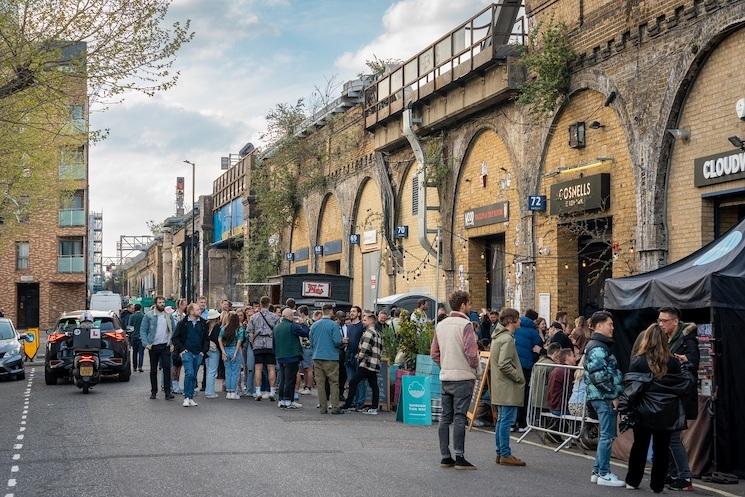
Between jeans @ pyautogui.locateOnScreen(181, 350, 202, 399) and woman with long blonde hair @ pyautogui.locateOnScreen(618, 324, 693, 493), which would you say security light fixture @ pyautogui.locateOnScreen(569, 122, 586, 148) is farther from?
woman with long blonde hair @ pyautogui.locateOnScreen(618, 324, 693, 493)

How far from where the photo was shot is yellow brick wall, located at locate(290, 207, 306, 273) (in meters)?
49.0

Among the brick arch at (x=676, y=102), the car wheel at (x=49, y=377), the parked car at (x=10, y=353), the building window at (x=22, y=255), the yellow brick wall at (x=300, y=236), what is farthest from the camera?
the building window at (x=22, y=255)

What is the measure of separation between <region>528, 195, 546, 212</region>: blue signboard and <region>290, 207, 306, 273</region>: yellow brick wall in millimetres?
23259

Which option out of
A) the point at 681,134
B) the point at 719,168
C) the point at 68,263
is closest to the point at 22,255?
the point at 68,263

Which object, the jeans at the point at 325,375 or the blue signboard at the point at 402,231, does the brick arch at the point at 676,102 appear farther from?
the blue signboard at the point at 402,231

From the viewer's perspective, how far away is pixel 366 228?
40250 mm

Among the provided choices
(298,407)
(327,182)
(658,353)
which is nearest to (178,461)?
(658,353)

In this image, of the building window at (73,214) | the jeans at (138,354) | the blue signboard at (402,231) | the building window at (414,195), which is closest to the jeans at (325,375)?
the jeans at (138,354)

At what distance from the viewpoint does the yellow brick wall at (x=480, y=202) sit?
91.2 ft

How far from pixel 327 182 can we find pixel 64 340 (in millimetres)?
22000

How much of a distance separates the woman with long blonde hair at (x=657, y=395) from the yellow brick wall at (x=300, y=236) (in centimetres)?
3737

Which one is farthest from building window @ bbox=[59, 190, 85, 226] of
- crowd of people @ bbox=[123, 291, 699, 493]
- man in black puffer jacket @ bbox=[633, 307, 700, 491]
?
man in black puffer jacket @ bbox=[633, 307, 700, 491]

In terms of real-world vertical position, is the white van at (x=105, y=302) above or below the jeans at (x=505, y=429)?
above

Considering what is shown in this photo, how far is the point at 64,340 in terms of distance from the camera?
24234 mm
